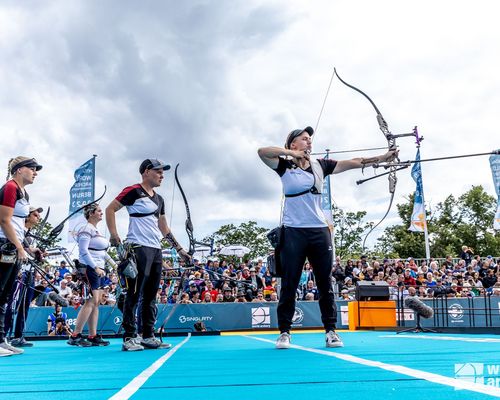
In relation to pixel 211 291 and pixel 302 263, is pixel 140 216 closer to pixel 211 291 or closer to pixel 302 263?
pixel 302 263

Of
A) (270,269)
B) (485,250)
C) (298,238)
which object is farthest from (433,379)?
(485,250)

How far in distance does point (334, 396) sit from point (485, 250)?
64683mm

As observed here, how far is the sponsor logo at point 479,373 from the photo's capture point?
7.02 feet

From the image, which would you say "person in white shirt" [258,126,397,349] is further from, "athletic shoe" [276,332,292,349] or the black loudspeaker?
the black loudspeaker

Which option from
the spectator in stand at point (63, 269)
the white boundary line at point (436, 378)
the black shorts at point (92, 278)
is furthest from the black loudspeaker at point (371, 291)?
the spectator in stand at point (63, 269)

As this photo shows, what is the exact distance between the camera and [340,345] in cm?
464

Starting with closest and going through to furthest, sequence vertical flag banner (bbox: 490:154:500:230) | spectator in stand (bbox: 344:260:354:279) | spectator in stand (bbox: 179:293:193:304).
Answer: spectator in stand (bbox: 179:293:193:304)
spectator in stand (bbox: 344:260:354:279)
vertical flag banner (bbox: 490:154:500:230)

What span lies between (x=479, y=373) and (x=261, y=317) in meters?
12.4

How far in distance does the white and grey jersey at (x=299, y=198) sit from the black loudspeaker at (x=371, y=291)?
21.9 ft

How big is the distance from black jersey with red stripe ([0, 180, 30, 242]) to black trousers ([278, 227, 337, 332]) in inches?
102

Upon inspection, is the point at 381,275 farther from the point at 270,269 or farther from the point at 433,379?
the point at 433,379

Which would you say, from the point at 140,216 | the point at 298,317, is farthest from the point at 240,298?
the point at 140,216

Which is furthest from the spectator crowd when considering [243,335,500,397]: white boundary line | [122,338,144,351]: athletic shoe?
[243,335,500,397]: white boundary line

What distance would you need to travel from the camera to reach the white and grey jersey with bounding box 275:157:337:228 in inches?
197
